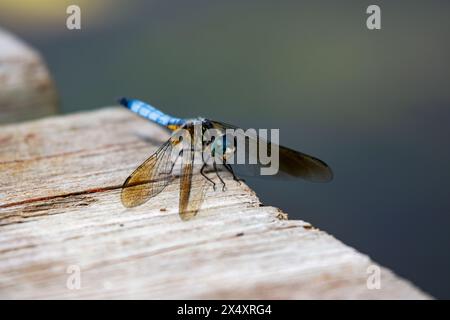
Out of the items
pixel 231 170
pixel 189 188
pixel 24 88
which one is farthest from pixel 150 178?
pixel 24 88

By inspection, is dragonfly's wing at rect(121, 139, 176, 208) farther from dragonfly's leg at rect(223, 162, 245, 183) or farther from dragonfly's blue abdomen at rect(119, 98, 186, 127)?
dragonfly's blue abdomen at rect(119, 98, 186, 127)

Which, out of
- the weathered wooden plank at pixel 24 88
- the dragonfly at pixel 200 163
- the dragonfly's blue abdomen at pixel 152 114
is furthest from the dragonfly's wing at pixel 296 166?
the weathered wooden plank at pixel 24 88

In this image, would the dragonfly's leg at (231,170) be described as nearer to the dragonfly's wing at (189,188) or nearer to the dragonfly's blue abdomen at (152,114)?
the dragonfly's wing at (189,188)

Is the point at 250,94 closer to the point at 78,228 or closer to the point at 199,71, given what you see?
the point at 199,71

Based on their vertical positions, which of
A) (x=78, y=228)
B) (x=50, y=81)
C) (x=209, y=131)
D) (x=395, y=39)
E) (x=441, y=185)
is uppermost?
(x=395, y=39)

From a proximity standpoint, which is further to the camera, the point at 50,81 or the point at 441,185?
the point at 441,185

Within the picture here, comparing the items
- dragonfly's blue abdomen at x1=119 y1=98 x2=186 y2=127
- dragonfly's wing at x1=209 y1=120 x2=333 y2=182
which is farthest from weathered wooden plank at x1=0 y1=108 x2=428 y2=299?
dragonfly's blue abdomen at x1=119 y1=98 x2=186 y2=127

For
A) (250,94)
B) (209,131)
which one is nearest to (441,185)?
(250,94)
